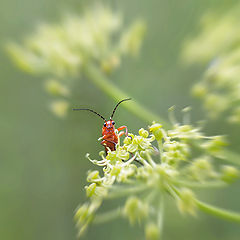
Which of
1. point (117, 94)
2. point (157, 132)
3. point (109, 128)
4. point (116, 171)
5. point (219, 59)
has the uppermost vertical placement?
point (219, 59)

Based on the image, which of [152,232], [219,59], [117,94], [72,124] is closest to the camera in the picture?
[152,232]

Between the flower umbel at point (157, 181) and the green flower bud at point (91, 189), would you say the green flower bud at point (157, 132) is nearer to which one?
the flower umbel at point (157, 181)

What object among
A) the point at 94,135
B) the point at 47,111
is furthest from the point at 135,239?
the point at 47,111

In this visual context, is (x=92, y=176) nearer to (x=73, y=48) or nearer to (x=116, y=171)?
(x=116, y=171)

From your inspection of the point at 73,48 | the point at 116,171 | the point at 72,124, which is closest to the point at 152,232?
the point at 116,171

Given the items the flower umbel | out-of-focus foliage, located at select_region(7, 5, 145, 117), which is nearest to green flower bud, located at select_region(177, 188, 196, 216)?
the flower umbel

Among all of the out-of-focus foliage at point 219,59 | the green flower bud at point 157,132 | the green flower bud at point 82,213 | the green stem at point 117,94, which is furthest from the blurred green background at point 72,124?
the green flower bud at point 82,213

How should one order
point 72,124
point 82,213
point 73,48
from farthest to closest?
point 72,124
point 73,48
point 82,213

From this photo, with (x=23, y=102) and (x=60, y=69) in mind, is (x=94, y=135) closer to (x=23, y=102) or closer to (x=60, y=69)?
(x=60, y=69)

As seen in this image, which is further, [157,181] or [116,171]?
[116,171]
